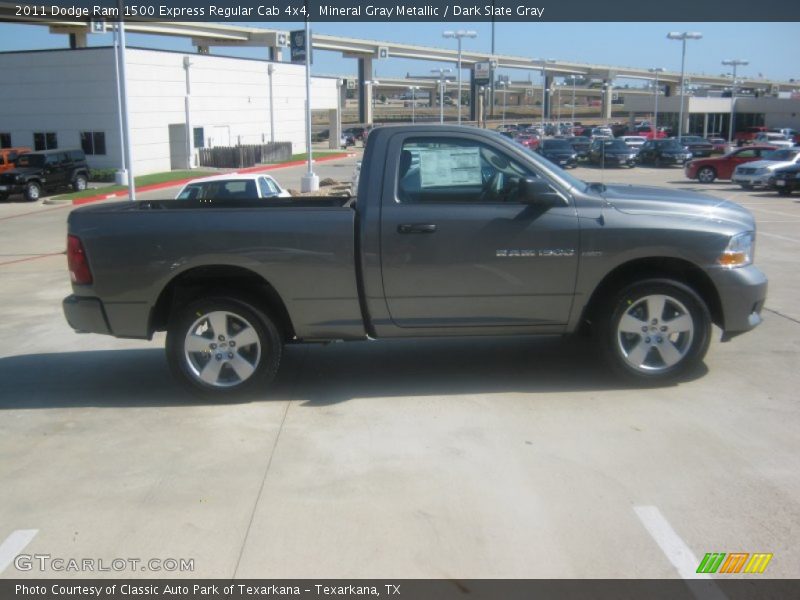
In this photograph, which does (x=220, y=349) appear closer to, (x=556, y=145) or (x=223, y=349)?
(x=223, y=349)

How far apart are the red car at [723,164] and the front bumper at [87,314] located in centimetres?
3263

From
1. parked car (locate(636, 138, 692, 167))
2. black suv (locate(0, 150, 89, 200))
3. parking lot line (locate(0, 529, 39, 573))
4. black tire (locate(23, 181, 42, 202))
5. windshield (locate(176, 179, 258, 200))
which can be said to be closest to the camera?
parking lot line (locate(0, 529, 39, 573))

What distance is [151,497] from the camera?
15.4 ft

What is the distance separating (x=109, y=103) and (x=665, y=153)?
28.9 metres

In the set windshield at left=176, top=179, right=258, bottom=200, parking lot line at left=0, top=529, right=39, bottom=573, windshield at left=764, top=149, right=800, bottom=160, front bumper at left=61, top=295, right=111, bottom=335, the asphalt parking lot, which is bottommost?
parking lot line at left=0, top=529, right=39, bottom=573

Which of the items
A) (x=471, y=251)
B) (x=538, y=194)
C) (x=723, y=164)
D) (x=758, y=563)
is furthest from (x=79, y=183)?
(x=758, y=563)

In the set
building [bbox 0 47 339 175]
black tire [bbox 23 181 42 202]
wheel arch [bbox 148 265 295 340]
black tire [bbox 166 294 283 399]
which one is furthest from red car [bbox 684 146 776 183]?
black tire [bbox 166 294 283 399]

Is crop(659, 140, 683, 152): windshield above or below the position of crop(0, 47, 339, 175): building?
below

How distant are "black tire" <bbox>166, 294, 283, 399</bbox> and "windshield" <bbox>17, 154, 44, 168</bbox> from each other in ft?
89.2

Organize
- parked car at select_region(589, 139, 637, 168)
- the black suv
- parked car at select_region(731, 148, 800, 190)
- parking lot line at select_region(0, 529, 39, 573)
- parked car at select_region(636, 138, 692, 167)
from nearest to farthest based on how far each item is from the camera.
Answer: parking lot line at select_region(0, 529, 39, 573) → the black suv → parked car at select_region(731, 148, 800, 190) → parked car at select_region(589, 139, 637, 168) → parked car at select_region(636, 138, 692, 167)

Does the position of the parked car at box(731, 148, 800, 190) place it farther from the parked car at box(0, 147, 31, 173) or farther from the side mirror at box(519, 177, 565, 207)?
the parked car at box(0, 147, 31, 173)

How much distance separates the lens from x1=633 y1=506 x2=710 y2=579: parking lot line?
3801mm

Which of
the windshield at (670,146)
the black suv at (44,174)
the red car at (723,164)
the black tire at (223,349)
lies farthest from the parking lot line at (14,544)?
the windshield at (670,146)

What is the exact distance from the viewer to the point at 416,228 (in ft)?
19.8
